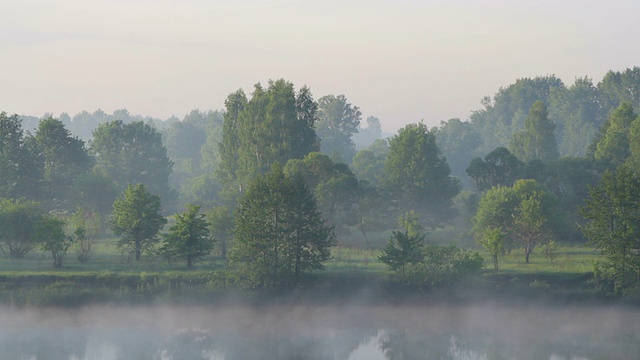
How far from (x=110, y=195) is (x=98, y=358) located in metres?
57.0

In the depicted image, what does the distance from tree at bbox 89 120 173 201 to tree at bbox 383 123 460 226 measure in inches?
1541

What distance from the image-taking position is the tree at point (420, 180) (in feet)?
366

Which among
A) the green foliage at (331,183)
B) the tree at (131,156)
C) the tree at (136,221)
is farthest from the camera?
the tree at (131,156)

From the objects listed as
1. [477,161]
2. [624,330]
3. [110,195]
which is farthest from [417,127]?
[624,330]

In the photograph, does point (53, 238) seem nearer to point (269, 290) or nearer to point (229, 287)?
point (229, 287)

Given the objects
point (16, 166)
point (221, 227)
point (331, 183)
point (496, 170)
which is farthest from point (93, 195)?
point (496, 170)

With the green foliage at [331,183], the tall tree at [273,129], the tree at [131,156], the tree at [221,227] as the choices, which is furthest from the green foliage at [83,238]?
the tree at [131,156]

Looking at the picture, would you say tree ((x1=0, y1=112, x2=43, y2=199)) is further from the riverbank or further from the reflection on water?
the reflection on water

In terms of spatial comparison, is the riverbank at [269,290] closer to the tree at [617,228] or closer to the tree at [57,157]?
the tree at [617,228]

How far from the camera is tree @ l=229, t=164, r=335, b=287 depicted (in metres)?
74.4

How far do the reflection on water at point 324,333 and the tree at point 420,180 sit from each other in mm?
40574

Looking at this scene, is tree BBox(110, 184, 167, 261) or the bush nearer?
the bush

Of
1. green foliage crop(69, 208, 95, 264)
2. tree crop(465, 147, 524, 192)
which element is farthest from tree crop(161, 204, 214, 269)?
tree crop(465, 147, 524, 192)

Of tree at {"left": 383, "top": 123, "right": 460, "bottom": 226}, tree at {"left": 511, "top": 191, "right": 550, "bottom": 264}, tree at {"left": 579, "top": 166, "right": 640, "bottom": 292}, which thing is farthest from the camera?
tree at {"left": 383, "top": 123, "right": 460, "bottom": 226}
